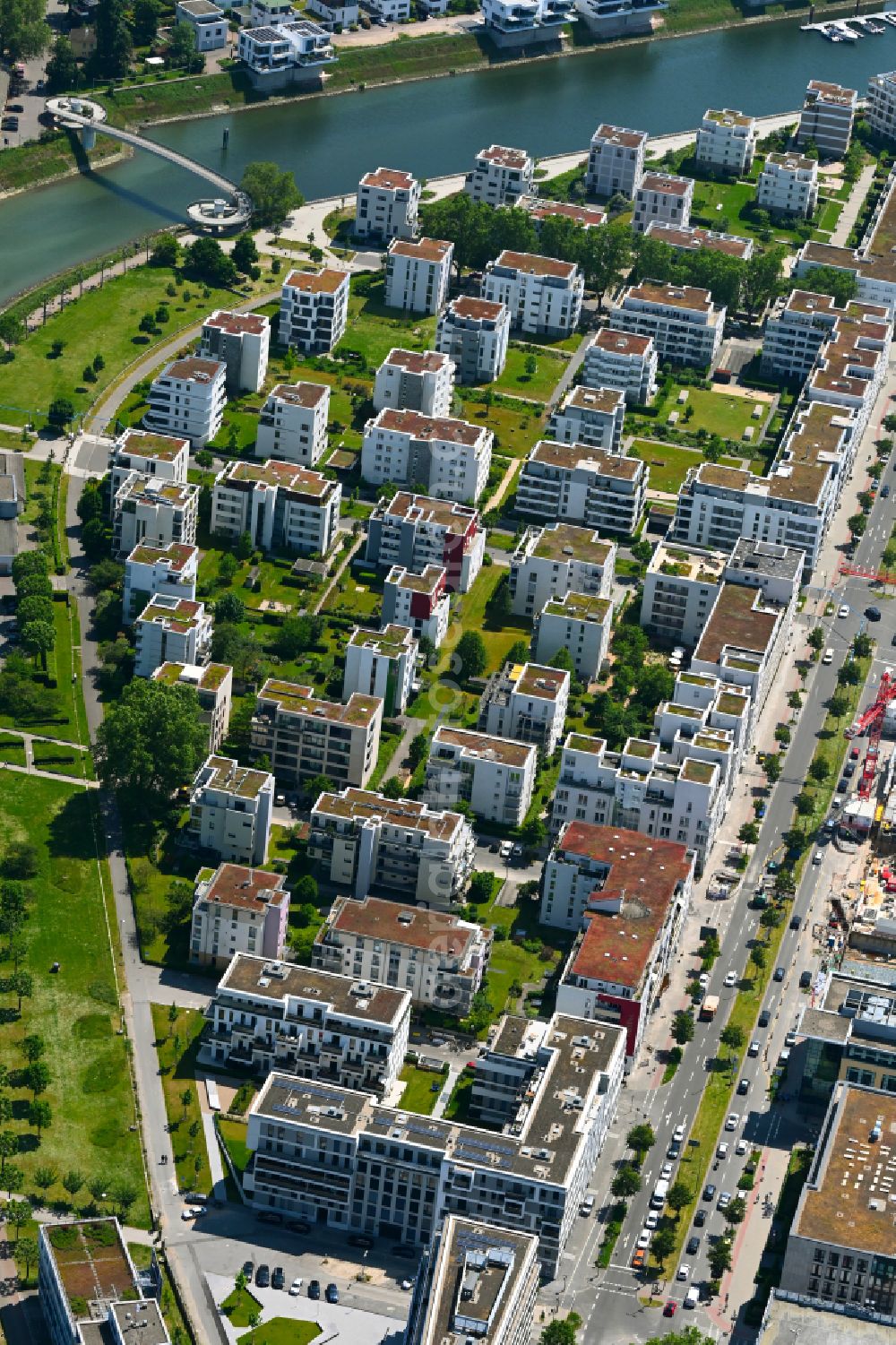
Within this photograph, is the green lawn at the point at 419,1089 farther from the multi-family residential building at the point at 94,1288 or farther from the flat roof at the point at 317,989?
the multi-family residential building at the point at 94,1288

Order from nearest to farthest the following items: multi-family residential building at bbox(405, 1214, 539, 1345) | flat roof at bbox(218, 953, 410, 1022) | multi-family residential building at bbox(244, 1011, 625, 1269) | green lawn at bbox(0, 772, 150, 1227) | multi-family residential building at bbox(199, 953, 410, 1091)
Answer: multi-family residential building at bbox(405, 1214, 539, 1345) → multi-family residential building at bbox(244, 1011, 625, 1269) → green lawn at bbox(0, 772, 150, 1227) → multi-family residential building at bbox(199, 953, 410, 1091) → flat roof at bbox(218, 953, 410, 1022)

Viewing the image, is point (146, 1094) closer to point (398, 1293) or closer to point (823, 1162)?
point (398, 1293)

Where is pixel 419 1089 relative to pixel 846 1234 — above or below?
below

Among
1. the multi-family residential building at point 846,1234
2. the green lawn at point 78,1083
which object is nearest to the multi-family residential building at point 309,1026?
the green lawn at point 78,1083

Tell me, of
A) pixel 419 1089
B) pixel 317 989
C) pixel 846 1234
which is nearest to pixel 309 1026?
pixel 317 989

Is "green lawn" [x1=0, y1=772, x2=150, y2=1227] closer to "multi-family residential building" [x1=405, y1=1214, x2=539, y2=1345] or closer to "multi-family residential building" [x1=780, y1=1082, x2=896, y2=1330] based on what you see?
"multi-family residential building" [x1=405, y1=1214, x2=539, y2=1345]

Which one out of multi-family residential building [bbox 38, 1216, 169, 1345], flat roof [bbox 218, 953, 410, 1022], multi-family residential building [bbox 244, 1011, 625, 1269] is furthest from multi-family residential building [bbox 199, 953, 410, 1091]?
multi-family residential building [bbox 38, 1216, 169, 1345]

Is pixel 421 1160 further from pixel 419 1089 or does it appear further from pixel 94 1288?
pixel 94 1288
